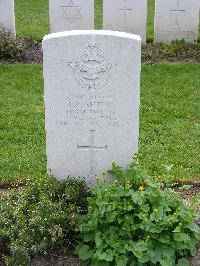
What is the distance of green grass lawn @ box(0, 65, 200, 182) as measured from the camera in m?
5.77

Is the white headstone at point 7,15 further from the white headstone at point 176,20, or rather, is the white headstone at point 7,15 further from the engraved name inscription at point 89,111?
the engraved name inscription at point 89,111

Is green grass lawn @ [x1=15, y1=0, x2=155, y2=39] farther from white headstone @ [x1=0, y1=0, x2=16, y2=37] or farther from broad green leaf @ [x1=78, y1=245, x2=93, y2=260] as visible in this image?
broad green leaf @ [x1=78, y1=245, x2=93, y2=260]

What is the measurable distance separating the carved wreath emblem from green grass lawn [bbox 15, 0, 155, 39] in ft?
20.5

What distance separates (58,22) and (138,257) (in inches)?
262

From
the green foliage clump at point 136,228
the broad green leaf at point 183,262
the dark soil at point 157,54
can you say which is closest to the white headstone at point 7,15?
the dark soil at point 157,54

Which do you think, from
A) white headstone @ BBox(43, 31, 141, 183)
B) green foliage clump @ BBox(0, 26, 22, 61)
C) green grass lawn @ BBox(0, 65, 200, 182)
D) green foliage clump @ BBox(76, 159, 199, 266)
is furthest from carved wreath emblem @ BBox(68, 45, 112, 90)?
green foliage clump @ BBox(0, 26, 22, 61)

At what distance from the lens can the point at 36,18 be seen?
1265 centimetres

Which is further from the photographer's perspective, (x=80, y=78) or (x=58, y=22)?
(x=58, y=22)

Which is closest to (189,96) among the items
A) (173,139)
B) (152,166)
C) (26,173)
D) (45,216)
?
(173,139)

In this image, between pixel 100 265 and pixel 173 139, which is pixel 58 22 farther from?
pixel 100 265

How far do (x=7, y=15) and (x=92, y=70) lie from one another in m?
5.50

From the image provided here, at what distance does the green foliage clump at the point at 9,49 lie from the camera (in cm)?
906

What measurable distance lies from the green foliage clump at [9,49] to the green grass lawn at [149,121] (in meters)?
0.42

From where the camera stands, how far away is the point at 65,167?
4820 mm
